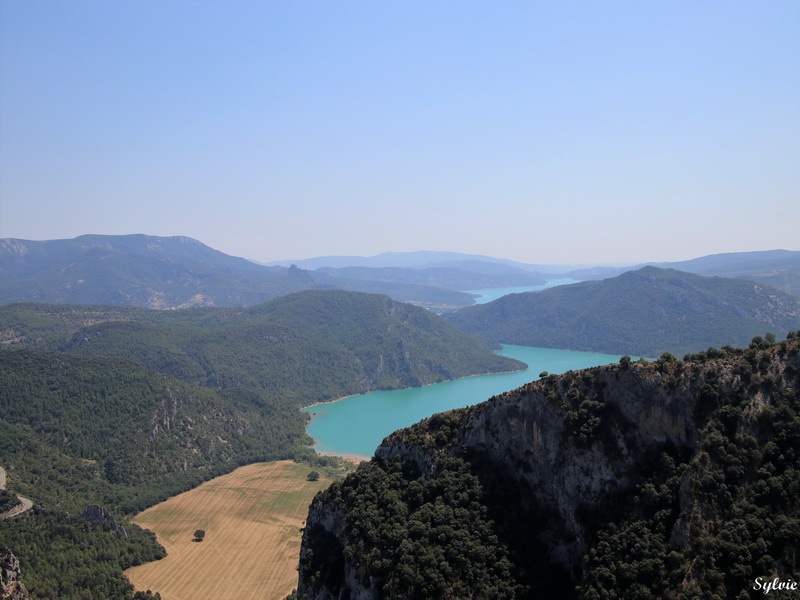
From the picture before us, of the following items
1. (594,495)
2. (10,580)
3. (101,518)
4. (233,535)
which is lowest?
(233,535)

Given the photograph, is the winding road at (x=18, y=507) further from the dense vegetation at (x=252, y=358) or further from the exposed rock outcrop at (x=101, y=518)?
the dense vegetation at (x=252, y=358)

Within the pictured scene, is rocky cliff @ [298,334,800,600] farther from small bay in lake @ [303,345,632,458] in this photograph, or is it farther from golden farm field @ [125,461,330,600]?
small bay in lake @ [303,345,632,458]

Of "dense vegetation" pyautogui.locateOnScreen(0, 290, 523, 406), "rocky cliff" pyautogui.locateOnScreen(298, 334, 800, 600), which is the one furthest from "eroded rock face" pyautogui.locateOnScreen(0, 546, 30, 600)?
"dense vegetation" pyautogui.locateOnScreen(0, 290, 523, 406)

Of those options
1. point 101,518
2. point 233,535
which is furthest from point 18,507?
point 233,535

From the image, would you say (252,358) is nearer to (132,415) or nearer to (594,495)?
(132,415)

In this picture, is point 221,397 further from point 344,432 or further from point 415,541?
point 415,541
